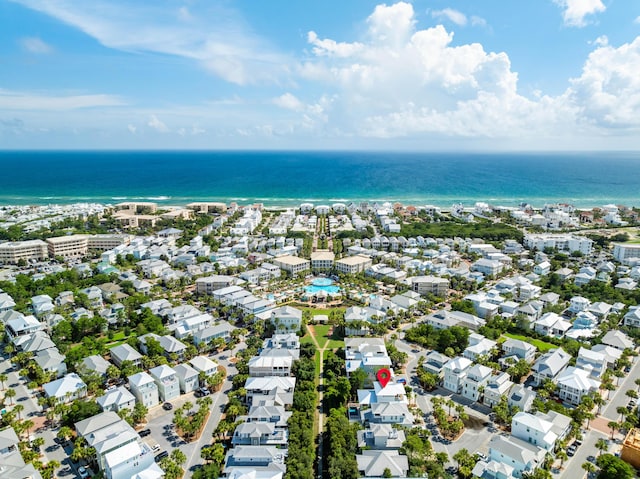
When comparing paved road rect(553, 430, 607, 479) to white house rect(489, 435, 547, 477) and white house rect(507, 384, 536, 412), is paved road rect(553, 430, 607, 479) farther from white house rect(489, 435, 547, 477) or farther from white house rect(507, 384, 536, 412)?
white house rect(507, 384, 536, 412)

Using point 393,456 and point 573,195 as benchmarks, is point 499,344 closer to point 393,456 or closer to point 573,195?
point 393,456

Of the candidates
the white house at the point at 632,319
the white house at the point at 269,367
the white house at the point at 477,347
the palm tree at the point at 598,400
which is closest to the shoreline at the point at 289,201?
the white house at the point at 632,319

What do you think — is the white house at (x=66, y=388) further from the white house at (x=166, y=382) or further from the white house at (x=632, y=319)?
the white house at (x=632, y=319)

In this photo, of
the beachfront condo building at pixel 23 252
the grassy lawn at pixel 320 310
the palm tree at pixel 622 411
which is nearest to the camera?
the palm tree at pixel 622 411

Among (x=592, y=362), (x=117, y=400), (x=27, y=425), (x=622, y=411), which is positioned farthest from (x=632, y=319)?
(x=27, y=425)

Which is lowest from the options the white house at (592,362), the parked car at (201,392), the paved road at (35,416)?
the paved road at (35,416)

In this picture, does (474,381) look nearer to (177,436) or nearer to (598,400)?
(598,400)

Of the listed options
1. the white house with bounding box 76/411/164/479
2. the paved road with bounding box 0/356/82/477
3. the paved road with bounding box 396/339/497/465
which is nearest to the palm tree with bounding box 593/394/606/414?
the paved road with bounding box 396/339/497/465
